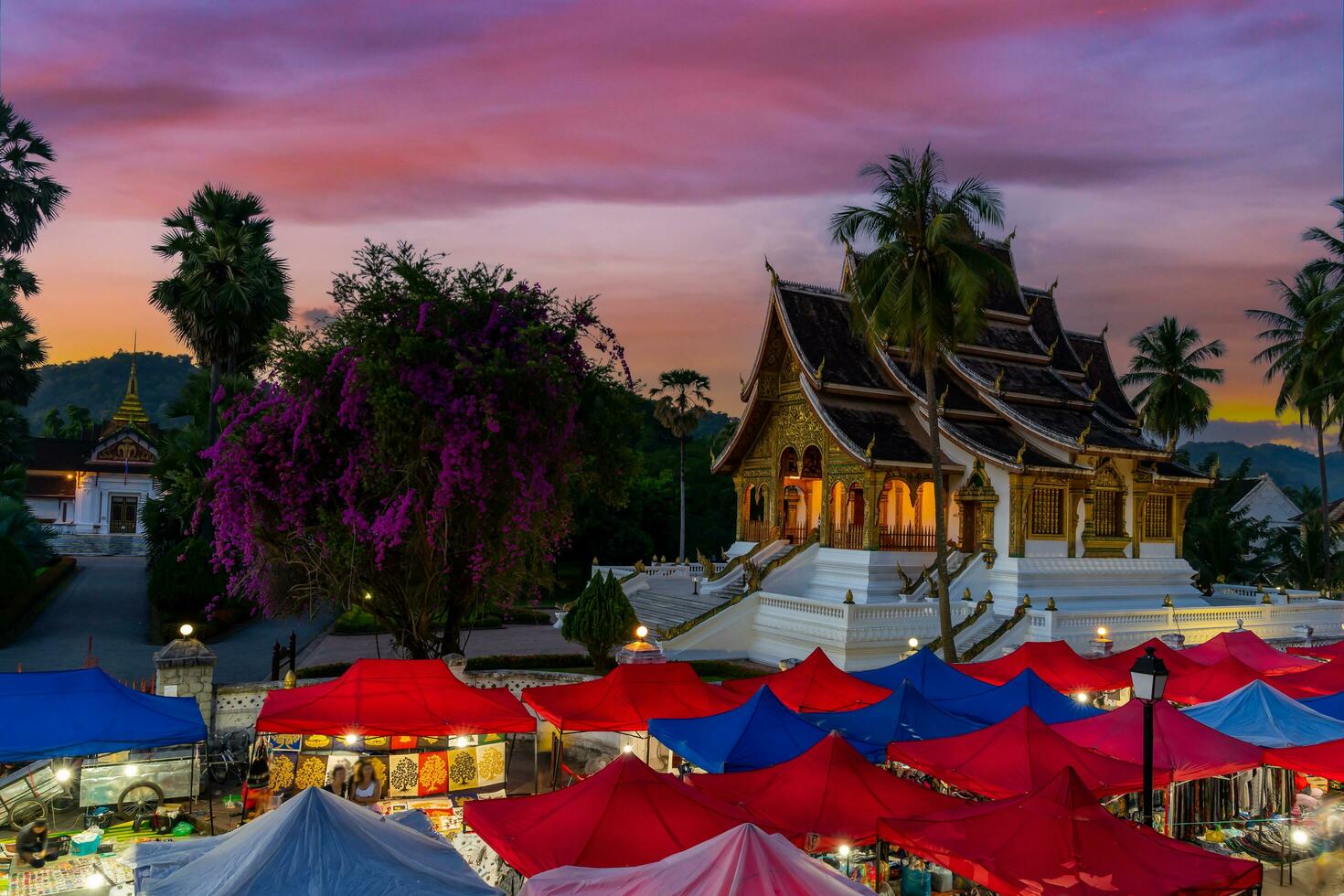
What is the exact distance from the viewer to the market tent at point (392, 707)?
11109mm

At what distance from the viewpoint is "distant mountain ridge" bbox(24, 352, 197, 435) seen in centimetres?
15543

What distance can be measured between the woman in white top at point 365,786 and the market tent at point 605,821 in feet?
10.5

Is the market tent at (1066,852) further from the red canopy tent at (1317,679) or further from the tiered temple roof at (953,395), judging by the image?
the tiered temple roof at (953,395)

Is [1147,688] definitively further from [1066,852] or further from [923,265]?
[923,265]

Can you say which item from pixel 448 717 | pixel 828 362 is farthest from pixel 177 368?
pixel 448 717

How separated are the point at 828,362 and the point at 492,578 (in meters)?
14.5

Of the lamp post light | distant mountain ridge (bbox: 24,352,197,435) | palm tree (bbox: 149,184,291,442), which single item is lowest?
the lamp post light

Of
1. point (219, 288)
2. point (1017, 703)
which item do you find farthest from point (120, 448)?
point (1017, 703)

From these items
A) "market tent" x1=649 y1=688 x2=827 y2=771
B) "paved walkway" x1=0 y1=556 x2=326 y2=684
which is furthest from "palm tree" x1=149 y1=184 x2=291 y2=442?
"market tent" x1=649 y1=688 x2=827 y2=771

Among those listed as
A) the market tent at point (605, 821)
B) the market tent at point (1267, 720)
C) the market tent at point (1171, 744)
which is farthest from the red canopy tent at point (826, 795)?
the market tent at point (1267, 720)

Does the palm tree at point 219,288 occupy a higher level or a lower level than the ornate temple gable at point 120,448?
higher

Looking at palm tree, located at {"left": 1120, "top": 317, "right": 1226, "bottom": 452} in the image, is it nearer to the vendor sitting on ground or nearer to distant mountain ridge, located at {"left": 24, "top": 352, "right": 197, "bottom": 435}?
the vendor sitting on ground

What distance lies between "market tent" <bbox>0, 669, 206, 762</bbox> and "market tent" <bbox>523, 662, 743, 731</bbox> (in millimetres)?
4090

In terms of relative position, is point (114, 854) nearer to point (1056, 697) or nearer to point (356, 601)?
point (356, 601)
